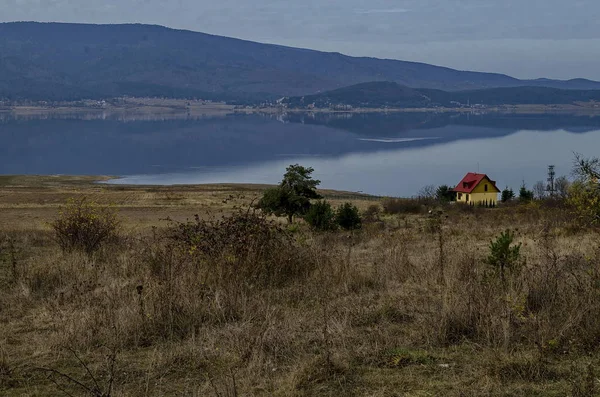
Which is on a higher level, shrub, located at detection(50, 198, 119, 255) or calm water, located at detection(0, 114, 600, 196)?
shrub, located at detection(50, 198, 119, 255)

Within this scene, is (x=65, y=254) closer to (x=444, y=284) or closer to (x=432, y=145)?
(x=444, y=284)

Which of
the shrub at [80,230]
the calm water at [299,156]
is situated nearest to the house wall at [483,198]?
the calm water at [299,156]

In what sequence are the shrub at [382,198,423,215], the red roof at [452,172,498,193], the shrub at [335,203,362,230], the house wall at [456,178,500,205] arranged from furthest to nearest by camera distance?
the red roof at [452,172,498,193] → the house wall at [456,178,500,205] → the shrub at [382,198,423,215] → the shrub at [335,203,362,230]

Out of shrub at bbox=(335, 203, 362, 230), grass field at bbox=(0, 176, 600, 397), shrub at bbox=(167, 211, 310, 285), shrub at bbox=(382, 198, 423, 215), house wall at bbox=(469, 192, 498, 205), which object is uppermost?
shrub at bbox=(167, 211, 310, 285)

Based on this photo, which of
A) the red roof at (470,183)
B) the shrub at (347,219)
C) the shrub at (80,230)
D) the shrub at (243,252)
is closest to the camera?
the shrub at (243,252)

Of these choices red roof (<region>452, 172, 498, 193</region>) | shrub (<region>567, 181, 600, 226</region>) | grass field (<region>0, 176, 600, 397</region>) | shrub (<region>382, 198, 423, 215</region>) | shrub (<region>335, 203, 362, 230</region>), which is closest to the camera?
grass field (<region>0, 176, 600, 397</region>)

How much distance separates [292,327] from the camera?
4.93 meters

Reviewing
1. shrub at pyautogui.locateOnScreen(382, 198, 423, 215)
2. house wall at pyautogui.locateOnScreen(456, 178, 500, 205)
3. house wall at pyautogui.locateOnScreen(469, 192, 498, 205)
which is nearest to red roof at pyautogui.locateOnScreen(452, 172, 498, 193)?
house wall at pyautogui.locateOnScreen(456, 178, 500, 205)

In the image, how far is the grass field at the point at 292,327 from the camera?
155 inches

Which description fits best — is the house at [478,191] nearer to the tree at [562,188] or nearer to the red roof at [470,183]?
the red roof at [470,183]

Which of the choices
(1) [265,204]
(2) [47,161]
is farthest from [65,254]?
(2) [47,161]

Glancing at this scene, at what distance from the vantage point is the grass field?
13.0ft

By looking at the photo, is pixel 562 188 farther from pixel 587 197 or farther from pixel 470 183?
pixel 587 197

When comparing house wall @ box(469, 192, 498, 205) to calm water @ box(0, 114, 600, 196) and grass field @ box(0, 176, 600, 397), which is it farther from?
grass field @ box(0, 176, 600, 397)
